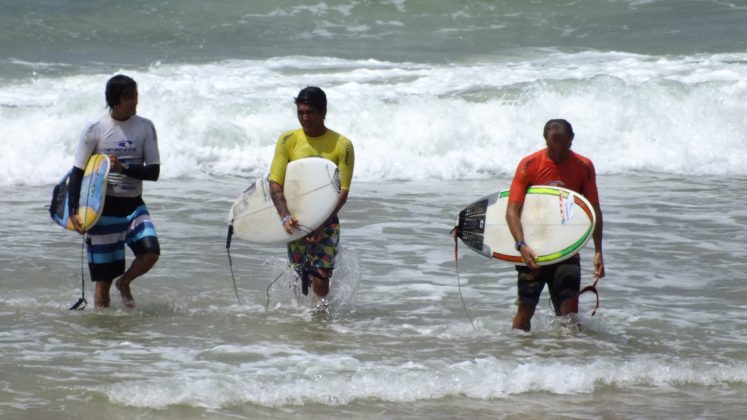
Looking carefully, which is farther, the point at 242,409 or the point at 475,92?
the point at 475,92

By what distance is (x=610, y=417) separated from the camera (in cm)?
505

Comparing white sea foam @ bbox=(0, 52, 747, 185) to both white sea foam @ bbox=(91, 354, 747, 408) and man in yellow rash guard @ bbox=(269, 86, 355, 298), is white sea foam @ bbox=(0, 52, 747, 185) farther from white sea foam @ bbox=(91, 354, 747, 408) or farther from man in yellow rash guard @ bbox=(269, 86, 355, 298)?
white sea foam @ bbox=(91, 354, 747, 408)

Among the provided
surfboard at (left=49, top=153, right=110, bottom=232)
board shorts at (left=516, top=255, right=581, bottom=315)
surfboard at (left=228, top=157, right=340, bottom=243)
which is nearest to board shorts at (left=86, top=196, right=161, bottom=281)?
surfboard at (left=49, top=153, right=110, bottom=232)

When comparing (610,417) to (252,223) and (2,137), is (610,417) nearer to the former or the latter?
(252,223)

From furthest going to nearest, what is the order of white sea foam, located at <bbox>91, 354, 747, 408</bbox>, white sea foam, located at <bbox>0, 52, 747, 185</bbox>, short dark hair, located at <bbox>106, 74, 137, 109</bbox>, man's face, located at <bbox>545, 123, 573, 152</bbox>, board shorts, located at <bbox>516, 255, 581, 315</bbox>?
white sea foam, located at <bbox>0, 52, 747, 185</bbox> < short dark hair, located at <bbox>106, 74, 137, 109</bbox> < board shorts, located at <bbox>516, 255, 581, 315</bbox> < man's face, located at <bbox>545, 123, 573, 152</bbox> < white sea foam, located at <bbox>91, 354, 747, 408</bbox>

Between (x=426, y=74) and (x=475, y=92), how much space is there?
6.39 feet

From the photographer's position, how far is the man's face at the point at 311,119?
20.3 feet

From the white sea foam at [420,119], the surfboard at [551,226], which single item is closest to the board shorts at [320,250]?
the surfboard at [551,226]

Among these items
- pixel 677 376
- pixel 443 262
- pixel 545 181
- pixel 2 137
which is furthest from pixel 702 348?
pixel 2 137

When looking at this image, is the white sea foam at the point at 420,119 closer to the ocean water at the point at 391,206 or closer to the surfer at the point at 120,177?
the ocean water at the point at 391,206

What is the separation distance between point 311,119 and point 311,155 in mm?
226

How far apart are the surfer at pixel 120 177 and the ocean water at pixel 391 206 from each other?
41 centimetres

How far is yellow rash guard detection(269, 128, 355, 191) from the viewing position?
→ 6.37m

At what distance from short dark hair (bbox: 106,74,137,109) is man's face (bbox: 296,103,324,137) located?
0.91 meters
